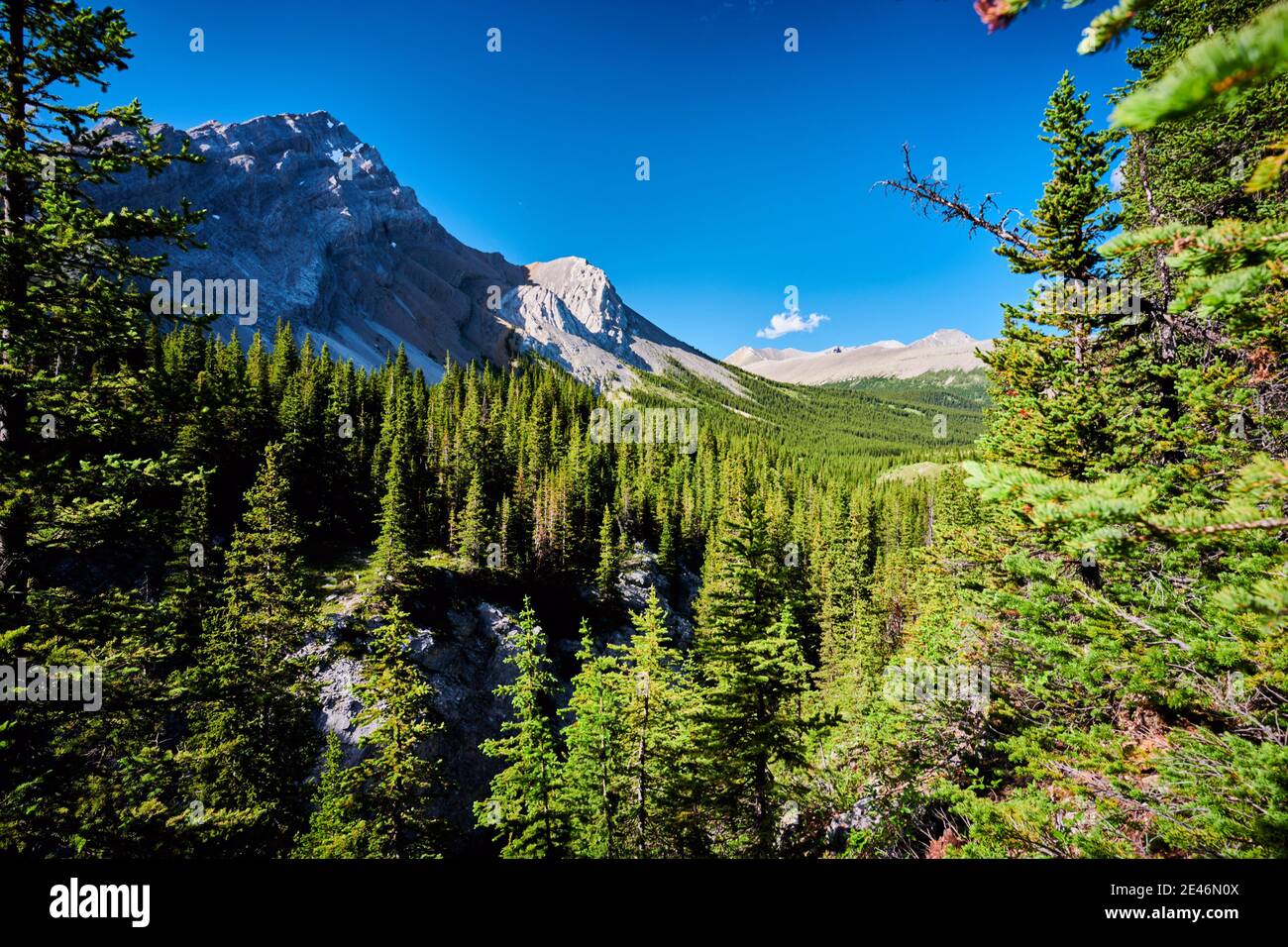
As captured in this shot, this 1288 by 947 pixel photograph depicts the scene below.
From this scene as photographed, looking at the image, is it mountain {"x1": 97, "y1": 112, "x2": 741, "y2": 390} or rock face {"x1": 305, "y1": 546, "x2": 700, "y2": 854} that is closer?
rock face {"x1": 305, "y1": 546, "x2": 700, "y2": 854}

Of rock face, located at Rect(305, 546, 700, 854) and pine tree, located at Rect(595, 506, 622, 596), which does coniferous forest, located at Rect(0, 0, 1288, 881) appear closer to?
rock face, located at Rect(305, 546, 700, 854)

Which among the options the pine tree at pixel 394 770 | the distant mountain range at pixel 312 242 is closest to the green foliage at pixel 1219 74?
the pine tree at pixel 394 770

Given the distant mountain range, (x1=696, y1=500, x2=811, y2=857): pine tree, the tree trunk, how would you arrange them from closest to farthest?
the tree trunk, (x1=696, y1=500, x2=811, y2=857): pine tree, the distant mountain range

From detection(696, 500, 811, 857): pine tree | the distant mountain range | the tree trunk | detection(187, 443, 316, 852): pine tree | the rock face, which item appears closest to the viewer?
the tree trunk

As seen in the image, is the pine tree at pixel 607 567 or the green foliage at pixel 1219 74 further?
the pine tree at pixel 607 567

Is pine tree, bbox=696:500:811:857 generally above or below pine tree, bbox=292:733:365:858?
above

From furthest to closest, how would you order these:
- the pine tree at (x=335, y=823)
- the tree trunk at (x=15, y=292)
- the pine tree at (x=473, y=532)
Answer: the pine tree at (x=473, y=532) < the pine tree at (x=335, y=823) < the tree trunk at (x=15, y=292)

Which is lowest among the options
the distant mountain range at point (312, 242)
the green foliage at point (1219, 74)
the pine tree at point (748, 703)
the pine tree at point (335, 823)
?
the pine tree at point (335, 823)

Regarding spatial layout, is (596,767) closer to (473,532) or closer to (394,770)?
(394,770)

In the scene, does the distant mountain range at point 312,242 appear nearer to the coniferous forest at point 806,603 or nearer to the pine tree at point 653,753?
the coniferous forest at point 806,603

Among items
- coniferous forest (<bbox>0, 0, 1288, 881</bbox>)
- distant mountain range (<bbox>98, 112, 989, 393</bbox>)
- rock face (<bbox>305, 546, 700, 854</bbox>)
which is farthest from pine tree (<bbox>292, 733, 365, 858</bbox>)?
distant mountain range (<bbox>98, 112, 989, 393</bbox>)
